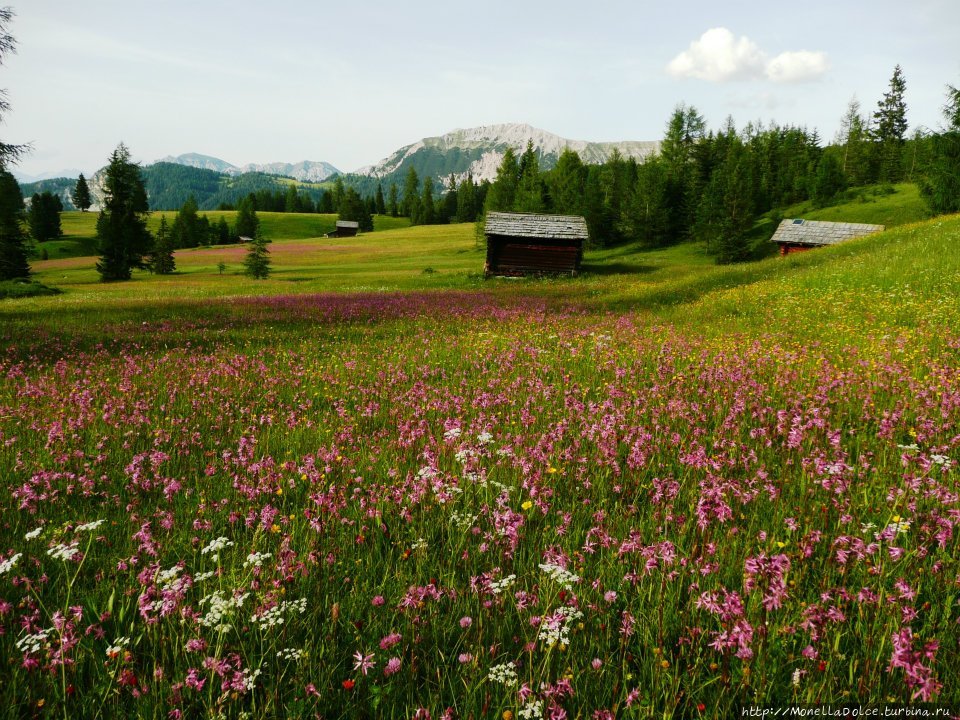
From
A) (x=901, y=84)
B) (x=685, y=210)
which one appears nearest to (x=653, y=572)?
(x=685, y=210)

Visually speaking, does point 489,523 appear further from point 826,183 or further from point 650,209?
point 826,183

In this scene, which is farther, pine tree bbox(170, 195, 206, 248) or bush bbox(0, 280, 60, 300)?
pine tree bbox(170, 195, 206, 248)

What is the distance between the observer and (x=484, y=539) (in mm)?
3215

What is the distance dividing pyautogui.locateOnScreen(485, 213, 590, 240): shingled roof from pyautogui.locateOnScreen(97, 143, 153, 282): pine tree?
43530mm

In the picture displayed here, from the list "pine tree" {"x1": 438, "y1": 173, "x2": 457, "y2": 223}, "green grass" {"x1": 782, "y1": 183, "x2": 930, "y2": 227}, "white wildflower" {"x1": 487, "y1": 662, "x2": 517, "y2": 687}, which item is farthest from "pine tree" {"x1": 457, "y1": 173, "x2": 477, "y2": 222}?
"white wildflower" {"x1": 487, "y1": 662, "x2": 517, "y2": 687}

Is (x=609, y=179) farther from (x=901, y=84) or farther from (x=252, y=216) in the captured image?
(x=252, y=216)

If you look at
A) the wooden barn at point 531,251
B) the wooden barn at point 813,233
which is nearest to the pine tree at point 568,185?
the wooden barn at point 813,233

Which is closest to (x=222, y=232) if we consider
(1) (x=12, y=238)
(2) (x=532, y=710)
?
(1) (x=12, y=238)

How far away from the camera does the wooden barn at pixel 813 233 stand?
171ft

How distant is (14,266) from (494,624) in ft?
248

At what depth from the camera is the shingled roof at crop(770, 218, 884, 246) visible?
5222 centimetres

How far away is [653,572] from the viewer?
8.71 ft

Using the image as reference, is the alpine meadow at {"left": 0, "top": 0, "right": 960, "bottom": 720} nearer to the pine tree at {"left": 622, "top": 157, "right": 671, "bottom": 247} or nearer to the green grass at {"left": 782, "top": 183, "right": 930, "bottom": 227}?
the pine tree at {"left": 622, "top": 157, "right": 671, "bottom": 247}

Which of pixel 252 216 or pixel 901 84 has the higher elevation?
pixel 901 84
